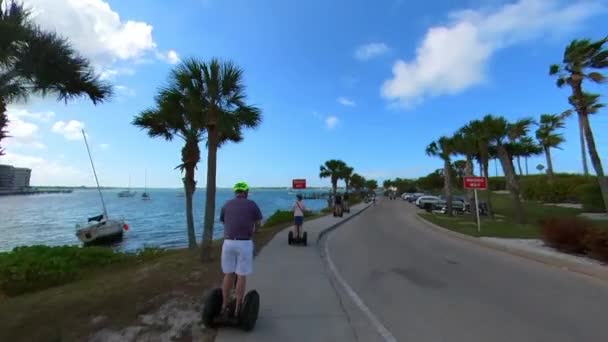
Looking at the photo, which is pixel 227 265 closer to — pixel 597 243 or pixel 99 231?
pixel 597 243

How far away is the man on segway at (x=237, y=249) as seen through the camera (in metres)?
4.62

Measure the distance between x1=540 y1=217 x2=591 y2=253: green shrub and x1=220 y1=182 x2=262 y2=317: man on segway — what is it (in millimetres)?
10148

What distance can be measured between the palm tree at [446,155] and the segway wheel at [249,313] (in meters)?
27.9

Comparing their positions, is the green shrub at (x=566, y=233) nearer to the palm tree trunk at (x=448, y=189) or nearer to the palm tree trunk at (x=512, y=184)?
the palm tree trunk at (x=512, y=184)

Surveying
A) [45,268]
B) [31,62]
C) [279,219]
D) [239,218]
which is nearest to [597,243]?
[239,218]

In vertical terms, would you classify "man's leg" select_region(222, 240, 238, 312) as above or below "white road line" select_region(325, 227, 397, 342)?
above

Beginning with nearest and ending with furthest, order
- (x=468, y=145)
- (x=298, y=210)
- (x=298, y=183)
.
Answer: (x=298, y=210), (x=298, y=183), (x=468, y=145)

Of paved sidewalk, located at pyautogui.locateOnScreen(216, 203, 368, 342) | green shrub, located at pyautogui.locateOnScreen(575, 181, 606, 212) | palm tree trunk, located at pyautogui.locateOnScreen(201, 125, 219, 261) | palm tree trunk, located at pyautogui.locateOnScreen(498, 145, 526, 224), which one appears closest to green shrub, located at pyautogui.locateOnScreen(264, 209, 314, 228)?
palm tree trunk, located at pyautogui.locateOnScreen(201, 125, 219, 261)

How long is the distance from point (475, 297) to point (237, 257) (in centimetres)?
441

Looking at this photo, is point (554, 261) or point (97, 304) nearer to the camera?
point (97, 304)

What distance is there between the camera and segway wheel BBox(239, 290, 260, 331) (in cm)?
451

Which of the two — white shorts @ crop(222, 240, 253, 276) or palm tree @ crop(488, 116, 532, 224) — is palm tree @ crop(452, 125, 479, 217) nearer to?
palm tree @ crop(488, 116, 532, 224)

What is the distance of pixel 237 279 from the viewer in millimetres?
4668

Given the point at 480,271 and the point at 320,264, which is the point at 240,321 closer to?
the point at 320,264
